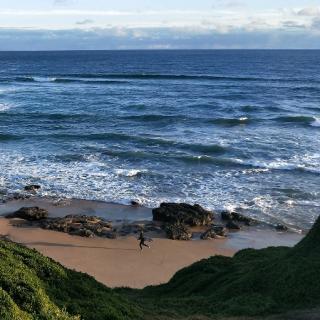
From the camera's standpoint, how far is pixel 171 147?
1619 inches

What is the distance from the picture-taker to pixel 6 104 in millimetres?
63875


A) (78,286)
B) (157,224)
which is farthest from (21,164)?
(78,286)

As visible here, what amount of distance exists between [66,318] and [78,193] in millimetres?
20385

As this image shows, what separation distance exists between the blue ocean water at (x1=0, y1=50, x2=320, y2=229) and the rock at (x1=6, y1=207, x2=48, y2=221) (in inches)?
144

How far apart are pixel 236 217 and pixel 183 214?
267cm

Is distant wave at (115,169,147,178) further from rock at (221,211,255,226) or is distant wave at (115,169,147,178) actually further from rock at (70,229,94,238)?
rock at (70,229,94,238)

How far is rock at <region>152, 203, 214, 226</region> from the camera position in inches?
998

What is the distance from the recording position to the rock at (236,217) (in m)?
25.8

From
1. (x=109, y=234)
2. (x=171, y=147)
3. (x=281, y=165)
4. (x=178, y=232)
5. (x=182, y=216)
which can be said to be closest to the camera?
(x=109, y=234)

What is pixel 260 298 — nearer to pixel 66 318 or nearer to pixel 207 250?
pixel 66 318

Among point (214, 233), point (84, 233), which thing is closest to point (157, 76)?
point (214, 233)

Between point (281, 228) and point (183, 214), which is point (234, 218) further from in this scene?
point (183, 214)

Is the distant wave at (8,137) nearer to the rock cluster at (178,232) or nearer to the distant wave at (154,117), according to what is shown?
the distant wave at (154,117)

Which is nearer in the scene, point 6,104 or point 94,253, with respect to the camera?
point 94,253
